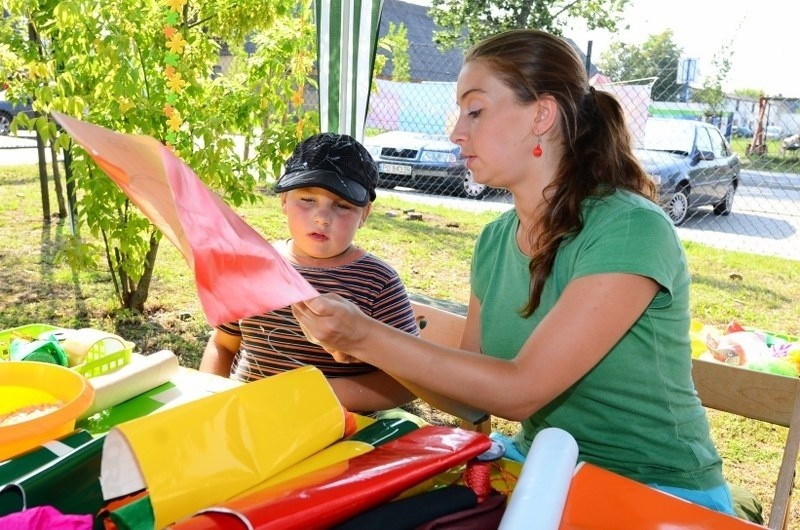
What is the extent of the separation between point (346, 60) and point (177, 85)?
1125 mm

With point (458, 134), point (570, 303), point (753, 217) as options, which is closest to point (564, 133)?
point (458, 134)

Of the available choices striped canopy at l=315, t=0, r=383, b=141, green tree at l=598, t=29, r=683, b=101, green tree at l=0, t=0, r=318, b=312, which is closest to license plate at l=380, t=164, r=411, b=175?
green tree at l=598, t=29, r=683, b=101

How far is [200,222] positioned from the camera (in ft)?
2.72

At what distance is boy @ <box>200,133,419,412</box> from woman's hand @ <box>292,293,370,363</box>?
1.44 feet

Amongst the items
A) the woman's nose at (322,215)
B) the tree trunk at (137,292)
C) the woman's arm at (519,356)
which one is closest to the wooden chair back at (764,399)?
the woman's arm at (519,356)

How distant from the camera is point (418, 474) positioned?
3.07ft

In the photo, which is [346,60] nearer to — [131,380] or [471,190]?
[131,380]

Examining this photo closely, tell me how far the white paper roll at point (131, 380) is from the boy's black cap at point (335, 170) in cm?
48

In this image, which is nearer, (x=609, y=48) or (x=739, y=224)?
(x=739, y=224)

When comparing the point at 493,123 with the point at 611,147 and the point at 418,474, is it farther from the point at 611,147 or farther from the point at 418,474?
the point at 418,474

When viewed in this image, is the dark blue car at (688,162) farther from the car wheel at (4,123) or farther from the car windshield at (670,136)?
the car wheel at (4,123)

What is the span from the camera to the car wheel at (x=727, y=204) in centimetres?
780

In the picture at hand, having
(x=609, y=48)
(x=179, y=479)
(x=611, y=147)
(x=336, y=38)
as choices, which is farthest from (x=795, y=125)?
(x=179, y=479)

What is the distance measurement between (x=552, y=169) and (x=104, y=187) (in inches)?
107
